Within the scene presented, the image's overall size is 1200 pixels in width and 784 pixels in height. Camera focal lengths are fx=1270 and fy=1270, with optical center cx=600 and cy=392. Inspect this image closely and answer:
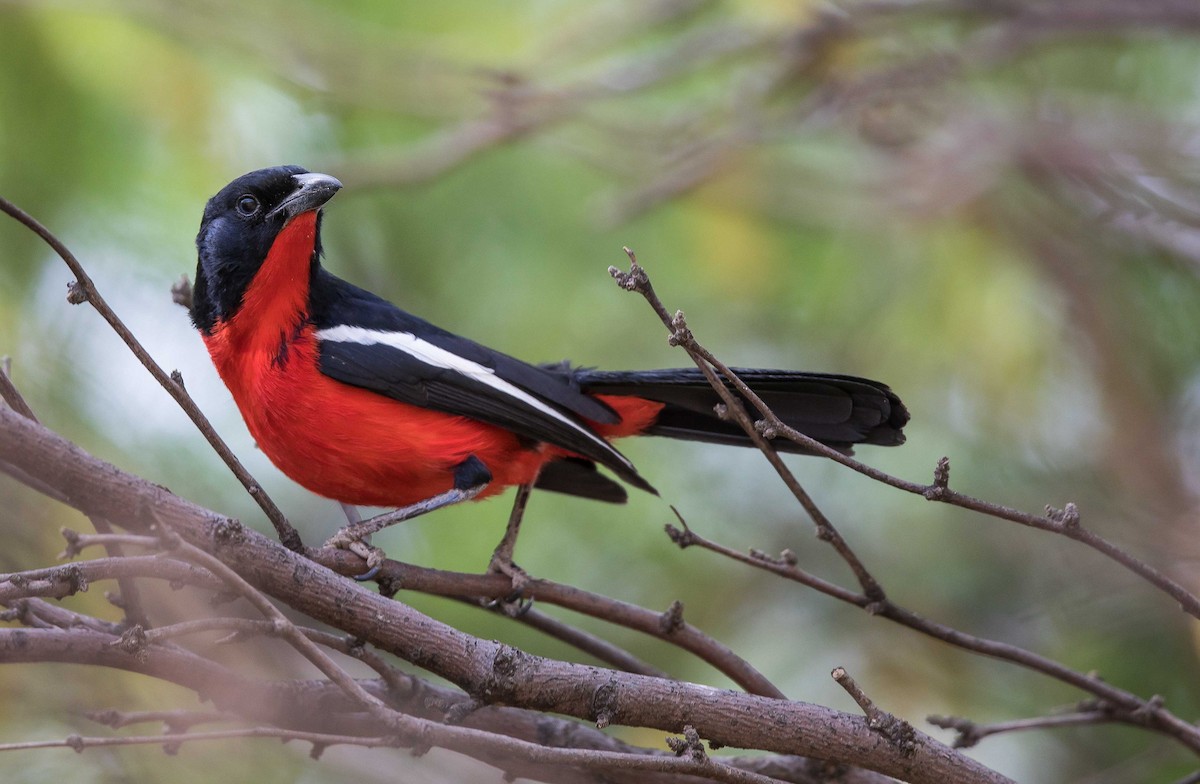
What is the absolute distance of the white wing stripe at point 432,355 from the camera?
12.0ft

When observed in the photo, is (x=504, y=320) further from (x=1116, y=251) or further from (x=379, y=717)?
(x=379, y=717)

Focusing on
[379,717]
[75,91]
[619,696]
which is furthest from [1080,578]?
[75,91]

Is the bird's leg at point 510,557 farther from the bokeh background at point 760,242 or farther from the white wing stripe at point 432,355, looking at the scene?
the bokeh background at point 760,242

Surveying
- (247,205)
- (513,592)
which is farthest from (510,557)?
(247,205)

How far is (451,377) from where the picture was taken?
12.1ft

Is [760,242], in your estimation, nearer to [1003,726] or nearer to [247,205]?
[247,205]

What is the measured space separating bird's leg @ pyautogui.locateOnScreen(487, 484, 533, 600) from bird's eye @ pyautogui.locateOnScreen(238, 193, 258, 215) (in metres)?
1.16

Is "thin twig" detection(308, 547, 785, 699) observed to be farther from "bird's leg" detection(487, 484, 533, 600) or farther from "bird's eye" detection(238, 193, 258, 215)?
"bird's eye" detection(238, 193, 258, 215)

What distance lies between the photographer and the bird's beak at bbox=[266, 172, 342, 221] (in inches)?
146

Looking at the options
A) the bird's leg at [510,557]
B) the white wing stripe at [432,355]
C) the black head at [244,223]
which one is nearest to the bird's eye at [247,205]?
the black head at [244,223]

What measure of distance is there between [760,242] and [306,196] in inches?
105

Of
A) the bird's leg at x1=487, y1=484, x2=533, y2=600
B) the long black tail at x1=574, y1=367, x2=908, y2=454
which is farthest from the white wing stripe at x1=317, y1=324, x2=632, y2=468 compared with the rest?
the bird's leg at x1=487, y1=484, x2=533, y2=600

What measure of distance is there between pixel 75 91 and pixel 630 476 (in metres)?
2.70

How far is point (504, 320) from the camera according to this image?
5.52 metres
